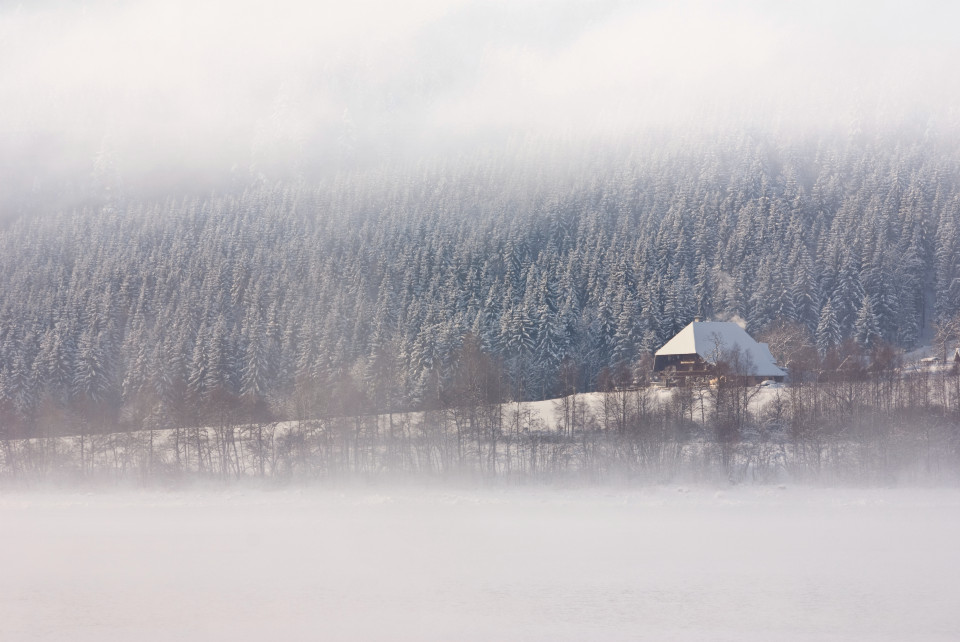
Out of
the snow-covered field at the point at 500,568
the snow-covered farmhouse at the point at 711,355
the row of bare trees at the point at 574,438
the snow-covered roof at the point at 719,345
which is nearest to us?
the snow-covered field at the point at 500,568

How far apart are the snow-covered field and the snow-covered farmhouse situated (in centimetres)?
2390

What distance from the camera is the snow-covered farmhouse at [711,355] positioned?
194 feet

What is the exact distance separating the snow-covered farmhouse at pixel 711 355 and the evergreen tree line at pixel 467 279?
13.2 ft

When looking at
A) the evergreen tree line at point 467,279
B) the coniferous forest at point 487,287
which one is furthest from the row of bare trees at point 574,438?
the evergreen tree line at point 467,279

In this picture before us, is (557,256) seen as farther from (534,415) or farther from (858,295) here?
(534,415)

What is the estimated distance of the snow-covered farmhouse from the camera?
5912cm

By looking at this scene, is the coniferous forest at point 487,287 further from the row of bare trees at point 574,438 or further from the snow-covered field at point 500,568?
the snow-covered field at point 500,568

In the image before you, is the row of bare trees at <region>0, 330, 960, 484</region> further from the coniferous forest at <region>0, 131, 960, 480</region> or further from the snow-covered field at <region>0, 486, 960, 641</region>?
the snow-covered field at <region>0, 486, 960, 641</region>

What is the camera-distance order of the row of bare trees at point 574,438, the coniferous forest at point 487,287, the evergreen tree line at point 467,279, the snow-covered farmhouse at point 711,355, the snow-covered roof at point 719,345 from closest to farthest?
the row of bare trees at point 574,438 → the coniferous forest at point 487,287 → the snow-covered farmhouse at point 711,355 → the snow-covered roof at point 719,345 → the evergreen tree line at point 467,279

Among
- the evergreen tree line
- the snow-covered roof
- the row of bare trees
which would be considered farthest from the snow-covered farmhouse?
the row of bare trees

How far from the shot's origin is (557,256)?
11162 centimetres

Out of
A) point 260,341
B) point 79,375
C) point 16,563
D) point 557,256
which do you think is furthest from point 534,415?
point 557,256

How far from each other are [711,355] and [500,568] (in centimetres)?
4605

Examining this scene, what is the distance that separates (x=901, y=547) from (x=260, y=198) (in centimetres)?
16715
